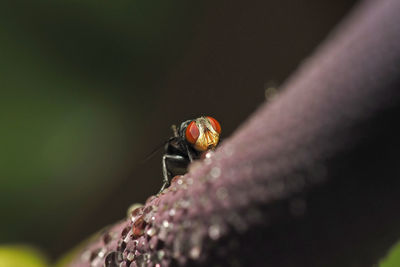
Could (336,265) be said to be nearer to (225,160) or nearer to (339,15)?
→ (225,160)

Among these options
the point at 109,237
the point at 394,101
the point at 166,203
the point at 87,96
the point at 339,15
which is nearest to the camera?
the point at 394,101

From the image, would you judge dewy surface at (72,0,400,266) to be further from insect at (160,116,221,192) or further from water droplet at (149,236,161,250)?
insect at (160,116,221,192)

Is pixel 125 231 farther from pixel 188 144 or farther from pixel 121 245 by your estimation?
pixel 188 144

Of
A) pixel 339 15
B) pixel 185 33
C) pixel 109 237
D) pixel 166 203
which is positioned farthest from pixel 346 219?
pixel 339 15

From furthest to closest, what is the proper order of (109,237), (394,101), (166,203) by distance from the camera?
(109,237)
(166,203)
(394,101)

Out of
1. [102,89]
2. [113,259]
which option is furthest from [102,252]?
[102,89]

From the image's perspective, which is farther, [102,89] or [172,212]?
[102,89]
